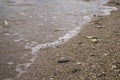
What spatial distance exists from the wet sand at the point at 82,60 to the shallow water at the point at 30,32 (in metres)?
0.38

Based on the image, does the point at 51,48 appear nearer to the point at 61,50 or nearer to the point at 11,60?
the point at 61,50

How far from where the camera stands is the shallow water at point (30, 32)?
19.7 ft

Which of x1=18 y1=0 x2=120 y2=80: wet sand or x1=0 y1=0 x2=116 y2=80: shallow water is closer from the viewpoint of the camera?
x1=18 y1=0 x2=120 y2=80: wet sand

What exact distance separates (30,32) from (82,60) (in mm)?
3444

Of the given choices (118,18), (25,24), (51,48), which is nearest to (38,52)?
(51,48)

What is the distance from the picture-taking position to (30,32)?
865 cm

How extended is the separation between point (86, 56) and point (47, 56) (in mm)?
1079

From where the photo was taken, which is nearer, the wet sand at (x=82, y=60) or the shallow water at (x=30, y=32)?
the wet sand at (x=82, y=60)

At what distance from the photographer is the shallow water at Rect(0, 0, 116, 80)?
→ 19.7 feet

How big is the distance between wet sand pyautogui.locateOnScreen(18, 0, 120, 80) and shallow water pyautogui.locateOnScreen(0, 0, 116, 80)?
1.24 ft

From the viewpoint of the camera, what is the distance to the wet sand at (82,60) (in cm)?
501

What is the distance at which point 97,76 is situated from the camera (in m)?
4.84

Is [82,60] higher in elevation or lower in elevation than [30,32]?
higher

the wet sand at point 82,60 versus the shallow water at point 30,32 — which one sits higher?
the wet sand at point 82,60
